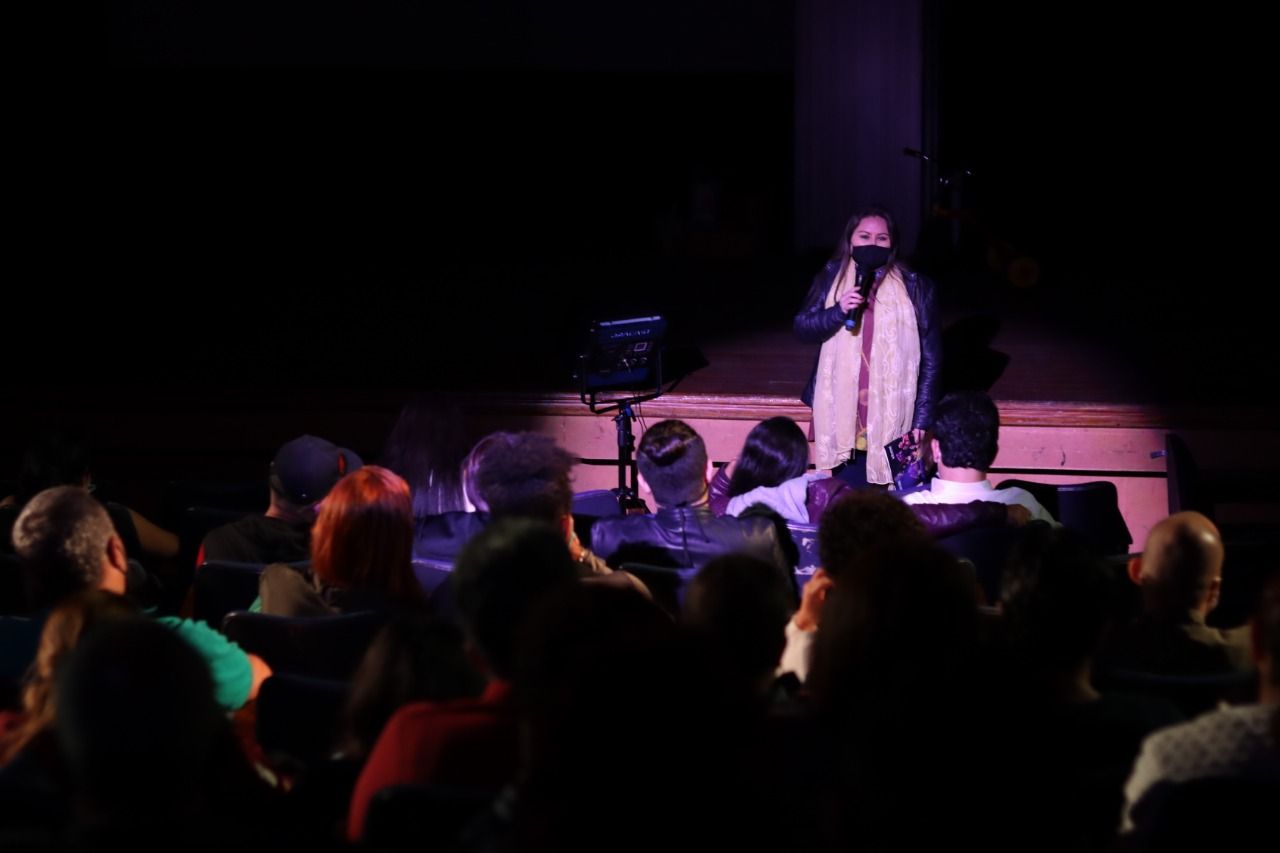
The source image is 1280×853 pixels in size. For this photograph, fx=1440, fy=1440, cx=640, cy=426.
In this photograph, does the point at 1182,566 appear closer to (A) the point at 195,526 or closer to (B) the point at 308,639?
(B) the point at 308,639

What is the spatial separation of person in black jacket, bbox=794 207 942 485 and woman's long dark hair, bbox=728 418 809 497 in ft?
2.48

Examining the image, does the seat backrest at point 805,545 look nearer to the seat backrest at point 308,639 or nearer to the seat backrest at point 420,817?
the seat backrest at point 308,639

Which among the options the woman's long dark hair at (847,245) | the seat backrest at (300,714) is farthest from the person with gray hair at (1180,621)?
the woman's long dark hair at (847,245)

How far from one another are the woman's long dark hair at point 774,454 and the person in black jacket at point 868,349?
2.48 feet

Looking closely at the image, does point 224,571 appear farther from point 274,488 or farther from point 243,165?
point 243,165

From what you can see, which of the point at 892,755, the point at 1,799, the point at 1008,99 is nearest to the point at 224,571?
the point at 1,799

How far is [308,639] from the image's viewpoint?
104 inches

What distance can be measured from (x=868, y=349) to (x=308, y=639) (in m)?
2.78

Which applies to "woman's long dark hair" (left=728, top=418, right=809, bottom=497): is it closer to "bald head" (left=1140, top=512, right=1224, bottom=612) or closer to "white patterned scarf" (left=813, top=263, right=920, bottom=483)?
"white patterned scarf" (left=813, top=263, right=920, bottom=483)

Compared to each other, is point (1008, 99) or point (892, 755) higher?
point (1008, 99)

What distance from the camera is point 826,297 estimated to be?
4.91 m

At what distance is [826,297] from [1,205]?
15.3 feet

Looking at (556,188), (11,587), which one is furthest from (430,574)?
(556,188)

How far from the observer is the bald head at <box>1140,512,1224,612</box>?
2596mm
